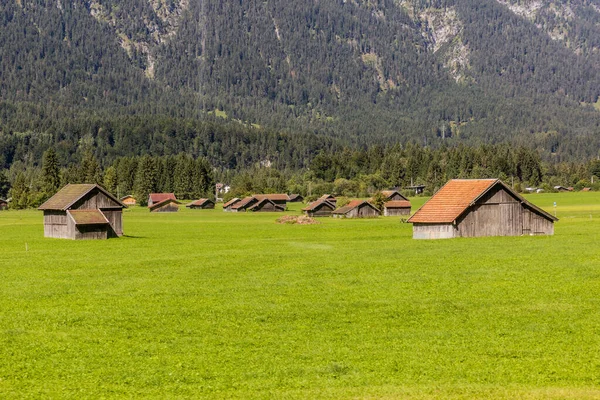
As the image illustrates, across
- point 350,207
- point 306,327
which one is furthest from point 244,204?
point 306,327

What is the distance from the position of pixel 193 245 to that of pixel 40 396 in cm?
4541

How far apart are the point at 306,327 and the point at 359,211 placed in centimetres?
11552

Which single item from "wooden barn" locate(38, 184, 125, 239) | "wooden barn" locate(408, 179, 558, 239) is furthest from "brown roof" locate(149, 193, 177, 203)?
"wooden barn" locate(408, 179, 558, 239)

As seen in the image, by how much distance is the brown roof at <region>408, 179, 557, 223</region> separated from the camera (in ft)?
223

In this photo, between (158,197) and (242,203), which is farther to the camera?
(158,197)

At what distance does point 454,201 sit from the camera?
69875 mm

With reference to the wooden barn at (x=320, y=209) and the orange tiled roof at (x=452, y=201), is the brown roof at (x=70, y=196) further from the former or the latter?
the wooden barn at (x=320, y=209)

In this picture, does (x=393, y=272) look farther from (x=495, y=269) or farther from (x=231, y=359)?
(x=231, y=359)

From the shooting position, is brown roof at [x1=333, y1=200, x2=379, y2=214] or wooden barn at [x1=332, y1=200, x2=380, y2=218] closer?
wooden barn at [x1=332, y1=200, x2=380, y2=218]

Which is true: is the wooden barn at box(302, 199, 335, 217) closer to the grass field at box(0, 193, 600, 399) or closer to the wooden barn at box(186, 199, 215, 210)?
the wooden barn at box(186, 199, 215, 210)

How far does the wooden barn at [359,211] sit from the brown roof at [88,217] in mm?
69849

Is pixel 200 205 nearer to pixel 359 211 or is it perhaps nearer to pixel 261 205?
pixel 261 205

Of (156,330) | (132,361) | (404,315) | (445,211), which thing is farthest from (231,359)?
(445,211)

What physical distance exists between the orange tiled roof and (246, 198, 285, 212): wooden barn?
4164 inches
